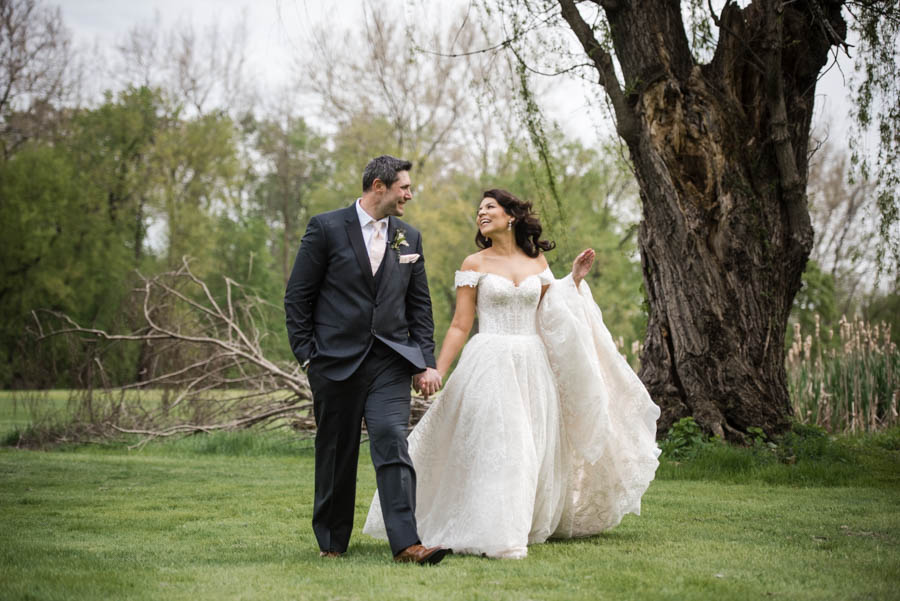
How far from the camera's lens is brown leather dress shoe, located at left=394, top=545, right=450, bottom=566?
4273 millimetres

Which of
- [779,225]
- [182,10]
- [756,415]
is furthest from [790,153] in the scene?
[182,10]

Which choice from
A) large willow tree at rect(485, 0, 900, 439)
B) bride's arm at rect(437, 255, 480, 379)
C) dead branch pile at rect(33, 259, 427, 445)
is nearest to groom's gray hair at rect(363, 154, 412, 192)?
bride's arm at rect(437, 255, 480, 379)

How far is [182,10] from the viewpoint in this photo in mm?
30219

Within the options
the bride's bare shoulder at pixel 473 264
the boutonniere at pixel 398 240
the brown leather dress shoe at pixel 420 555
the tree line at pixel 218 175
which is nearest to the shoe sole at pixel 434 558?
the brown leather dress shoe at pixel 420 555

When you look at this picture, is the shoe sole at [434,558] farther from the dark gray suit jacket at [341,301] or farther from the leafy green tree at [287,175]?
the leafy green tree at [287,175]

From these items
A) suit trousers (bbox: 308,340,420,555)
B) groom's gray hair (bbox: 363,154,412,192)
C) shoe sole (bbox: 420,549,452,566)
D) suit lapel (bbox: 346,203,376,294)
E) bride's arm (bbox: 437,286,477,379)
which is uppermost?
groom's gray hair (bbox: 363,154,412,192)

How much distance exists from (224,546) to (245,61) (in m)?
29.5

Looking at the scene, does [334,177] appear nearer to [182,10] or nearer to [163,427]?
[182,10]

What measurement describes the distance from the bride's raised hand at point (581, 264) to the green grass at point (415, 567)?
1.58 m

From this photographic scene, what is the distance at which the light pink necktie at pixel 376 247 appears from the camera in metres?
4.71

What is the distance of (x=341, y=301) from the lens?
459 centimetres

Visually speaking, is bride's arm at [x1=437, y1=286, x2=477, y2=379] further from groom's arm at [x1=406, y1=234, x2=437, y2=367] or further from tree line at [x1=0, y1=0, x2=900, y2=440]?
tree line at [x1=0, y1=0, x2=900, y2=440]

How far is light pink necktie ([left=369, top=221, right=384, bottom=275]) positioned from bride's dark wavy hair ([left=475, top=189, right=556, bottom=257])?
2.94 feet

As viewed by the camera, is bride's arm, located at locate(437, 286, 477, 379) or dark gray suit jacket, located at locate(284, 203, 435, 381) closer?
dark gray suit jacket, located at locate(284, 203, 435, 381)
